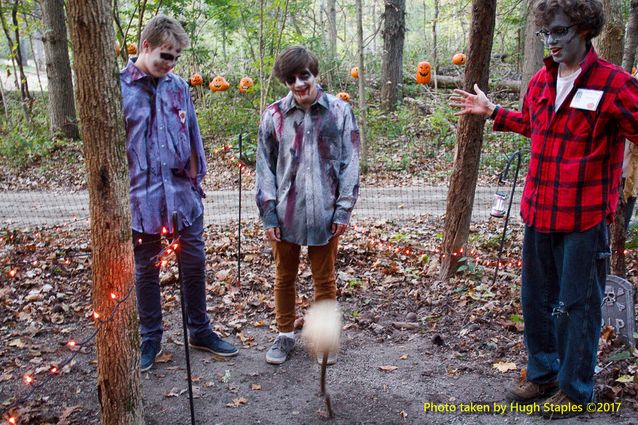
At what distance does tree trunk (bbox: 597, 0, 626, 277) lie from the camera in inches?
152

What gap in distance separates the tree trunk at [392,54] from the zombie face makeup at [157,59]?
11751 mm

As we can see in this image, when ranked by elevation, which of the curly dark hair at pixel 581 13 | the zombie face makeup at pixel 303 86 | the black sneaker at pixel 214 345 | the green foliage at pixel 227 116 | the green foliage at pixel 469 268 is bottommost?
the black sneaker at pixel 214 345

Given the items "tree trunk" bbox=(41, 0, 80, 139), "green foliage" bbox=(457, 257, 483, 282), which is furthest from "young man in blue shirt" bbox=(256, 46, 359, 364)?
"tree trunk" bbox=(41, 0, 80, 139)

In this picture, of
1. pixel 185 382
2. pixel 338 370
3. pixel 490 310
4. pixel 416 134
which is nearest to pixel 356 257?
pixel 490 310

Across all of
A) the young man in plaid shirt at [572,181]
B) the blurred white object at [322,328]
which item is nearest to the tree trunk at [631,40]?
the young man in plaid shirt at [572,181]

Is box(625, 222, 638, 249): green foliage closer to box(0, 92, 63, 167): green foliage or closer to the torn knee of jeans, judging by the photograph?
the torn knee of jeans

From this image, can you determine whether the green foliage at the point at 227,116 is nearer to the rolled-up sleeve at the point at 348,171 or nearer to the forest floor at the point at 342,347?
the forest floor at the point at 342,347

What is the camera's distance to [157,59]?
337 cm

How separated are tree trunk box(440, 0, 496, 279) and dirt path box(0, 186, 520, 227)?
2840mm

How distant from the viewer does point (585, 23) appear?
261 centimetres

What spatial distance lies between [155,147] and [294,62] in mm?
1043

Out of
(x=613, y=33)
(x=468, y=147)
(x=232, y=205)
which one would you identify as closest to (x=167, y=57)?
(x=468, y=147)

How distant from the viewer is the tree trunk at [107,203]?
2285 millimetres

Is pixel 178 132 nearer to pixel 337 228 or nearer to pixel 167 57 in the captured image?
pixel 167 57
